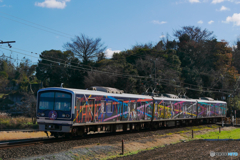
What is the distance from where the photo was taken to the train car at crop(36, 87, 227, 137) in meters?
14.5

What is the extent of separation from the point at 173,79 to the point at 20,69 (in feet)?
123

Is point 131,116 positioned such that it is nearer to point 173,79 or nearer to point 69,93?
point 69,93

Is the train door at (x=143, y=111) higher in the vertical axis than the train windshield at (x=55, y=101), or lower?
lower

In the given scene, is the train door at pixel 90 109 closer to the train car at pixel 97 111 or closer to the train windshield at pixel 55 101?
the train car at pixel 97 111

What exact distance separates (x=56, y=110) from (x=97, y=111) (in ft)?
9.30

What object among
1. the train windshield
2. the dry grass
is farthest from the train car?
the dry grass

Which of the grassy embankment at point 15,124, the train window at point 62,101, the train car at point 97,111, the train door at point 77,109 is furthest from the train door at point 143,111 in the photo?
the grassy embankment at point 15,124

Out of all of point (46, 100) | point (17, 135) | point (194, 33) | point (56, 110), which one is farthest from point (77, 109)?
point (194, 33)

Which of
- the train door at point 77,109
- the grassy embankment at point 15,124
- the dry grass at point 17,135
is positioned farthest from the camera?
the grassy embankment at point 15,124

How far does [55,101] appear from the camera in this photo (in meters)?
14.8

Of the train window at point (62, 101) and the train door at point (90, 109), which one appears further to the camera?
the train door at point (90, 109)

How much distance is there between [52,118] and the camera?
47.6 feet

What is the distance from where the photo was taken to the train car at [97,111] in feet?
47.5

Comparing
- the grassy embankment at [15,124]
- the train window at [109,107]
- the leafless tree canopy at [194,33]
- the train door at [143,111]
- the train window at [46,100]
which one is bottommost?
the grassy embankment at [15,124]
